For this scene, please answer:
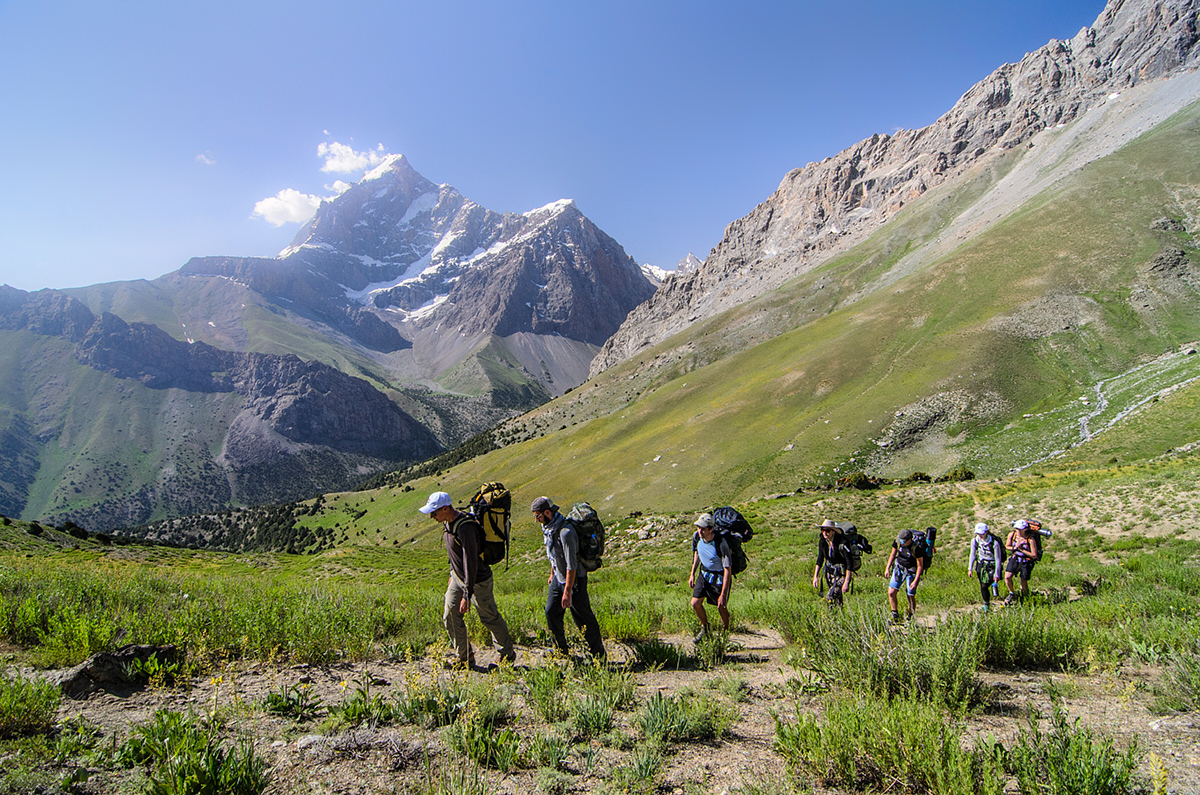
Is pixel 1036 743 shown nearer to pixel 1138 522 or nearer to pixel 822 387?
pixel 1138 522

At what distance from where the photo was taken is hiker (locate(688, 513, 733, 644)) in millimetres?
7566

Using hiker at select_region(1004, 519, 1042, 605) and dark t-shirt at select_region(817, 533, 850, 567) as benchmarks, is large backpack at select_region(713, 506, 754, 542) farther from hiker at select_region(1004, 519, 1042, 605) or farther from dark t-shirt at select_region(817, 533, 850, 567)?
hiker at select_region(1004, 519, 1042, 605)

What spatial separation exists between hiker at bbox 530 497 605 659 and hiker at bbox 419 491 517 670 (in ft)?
2.52

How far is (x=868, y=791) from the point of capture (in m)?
3.24

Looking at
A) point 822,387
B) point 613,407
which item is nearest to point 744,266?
point 613,407

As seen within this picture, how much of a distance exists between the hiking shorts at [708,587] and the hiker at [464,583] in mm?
3031

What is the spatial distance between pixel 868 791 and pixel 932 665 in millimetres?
1814

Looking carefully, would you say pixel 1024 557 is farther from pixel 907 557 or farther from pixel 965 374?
→ pixel 965 374

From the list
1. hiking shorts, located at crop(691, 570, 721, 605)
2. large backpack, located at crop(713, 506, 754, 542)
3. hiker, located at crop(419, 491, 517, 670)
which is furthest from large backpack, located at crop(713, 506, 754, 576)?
hiker, located at crop(419, 491, 517, 670)

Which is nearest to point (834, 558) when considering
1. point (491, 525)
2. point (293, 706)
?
point (491, 525)

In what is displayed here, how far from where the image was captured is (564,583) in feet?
21.3

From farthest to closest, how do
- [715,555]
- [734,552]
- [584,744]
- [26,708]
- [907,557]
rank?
1. [907,557]
2. [715,555]
3. [734,552]
4. [584,744]
5. [26,708]

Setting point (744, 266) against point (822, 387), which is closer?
point (822, 387)

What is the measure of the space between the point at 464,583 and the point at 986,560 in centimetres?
1036
